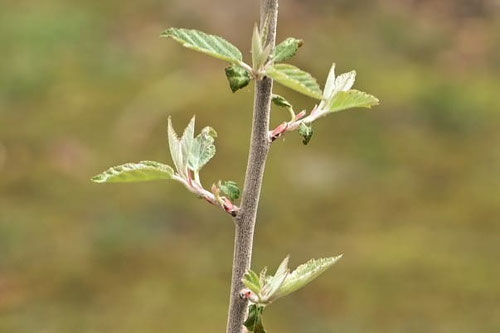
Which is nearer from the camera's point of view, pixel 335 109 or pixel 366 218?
pixel 335 109

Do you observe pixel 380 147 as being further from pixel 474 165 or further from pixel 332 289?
pixel 332 289

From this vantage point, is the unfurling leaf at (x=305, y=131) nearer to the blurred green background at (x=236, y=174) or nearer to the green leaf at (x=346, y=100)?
the green leaf at (x=346, y=100)

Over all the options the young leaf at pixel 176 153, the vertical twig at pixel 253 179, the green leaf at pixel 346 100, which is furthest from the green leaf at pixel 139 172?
the green leaf at pixel 346 100

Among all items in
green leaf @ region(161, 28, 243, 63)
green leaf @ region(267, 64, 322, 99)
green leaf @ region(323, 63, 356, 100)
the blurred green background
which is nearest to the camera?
green leaf @ region(267, 64, 322, 99)

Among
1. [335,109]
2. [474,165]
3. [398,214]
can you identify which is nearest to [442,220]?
[398,214]

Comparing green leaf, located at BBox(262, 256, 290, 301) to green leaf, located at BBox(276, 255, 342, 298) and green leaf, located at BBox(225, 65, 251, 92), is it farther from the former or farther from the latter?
green leaf, located at BBox(225, 65, 251, 92)

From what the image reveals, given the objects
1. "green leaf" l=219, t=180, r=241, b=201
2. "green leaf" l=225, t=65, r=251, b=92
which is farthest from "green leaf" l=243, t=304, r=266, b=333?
"green leaf" l=225, t=65, r=251, b=92
